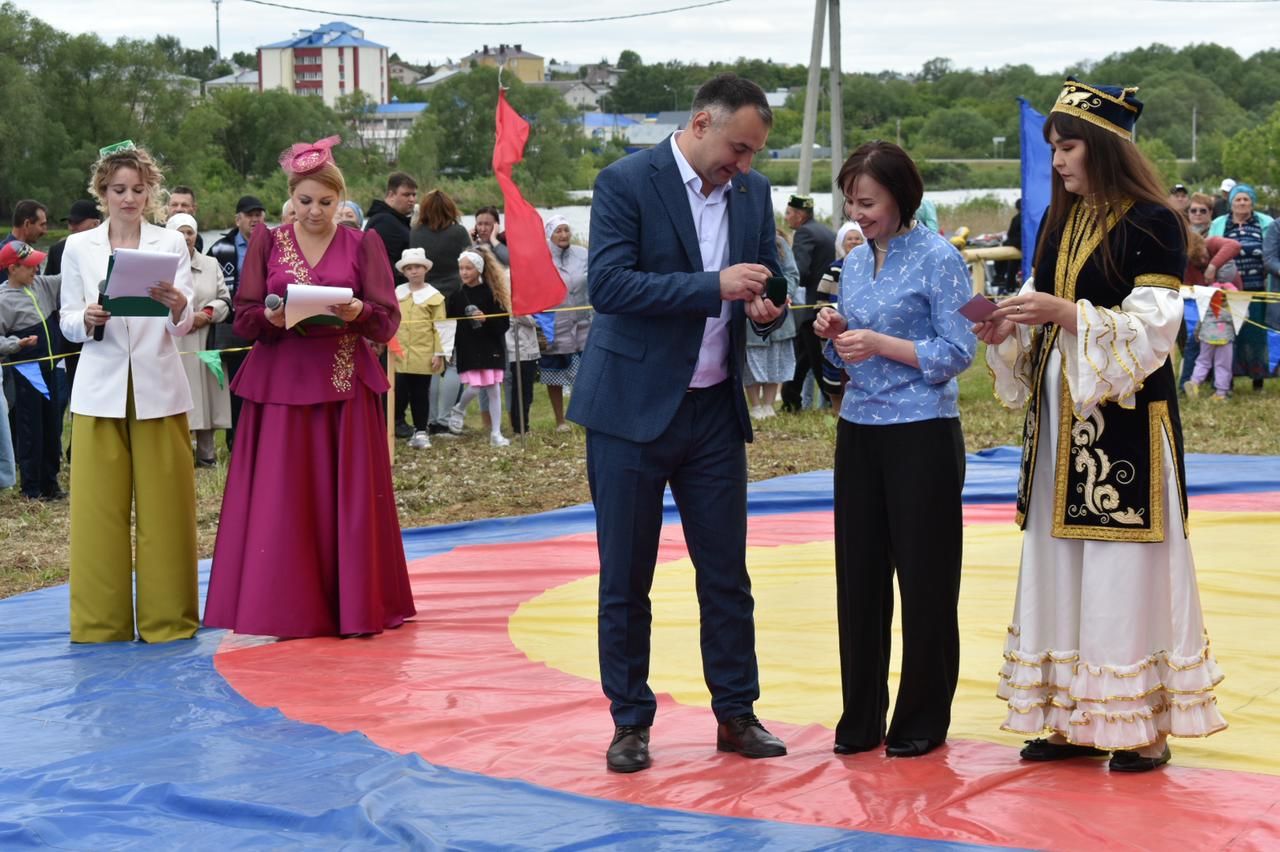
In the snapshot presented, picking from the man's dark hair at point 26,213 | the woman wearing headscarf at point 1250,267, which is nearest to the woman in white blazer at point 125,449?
the man's dark hair at point 26,213

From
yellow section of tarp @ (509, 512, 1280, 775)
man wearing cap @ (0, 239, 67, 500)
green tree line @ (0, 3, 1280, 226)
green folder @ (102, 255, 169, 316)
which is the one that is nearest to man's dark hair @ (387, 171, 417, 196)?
man wearing cap @ (0, 239, 67, 500)

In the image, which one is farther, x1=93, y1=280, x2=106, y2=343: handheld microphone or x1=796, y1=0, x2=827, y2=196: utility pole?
x1=796, y1=0, x2=827, y2=196: utility pole

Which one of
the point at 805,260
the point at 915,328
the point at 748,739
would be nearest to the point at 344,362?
the point at 748,739

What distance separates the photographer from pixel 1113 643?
3.99 metres

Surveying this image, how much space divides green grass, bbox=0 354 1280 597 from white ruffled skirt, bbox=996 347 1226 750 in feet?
16.2

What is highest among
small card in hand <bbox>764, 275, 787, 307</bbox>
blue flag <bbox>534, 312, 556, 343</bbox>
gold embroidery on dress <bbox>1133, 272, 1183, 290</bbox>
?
gold embroidery on dress <bbox>1133, 272, 1183, 290</bbox>

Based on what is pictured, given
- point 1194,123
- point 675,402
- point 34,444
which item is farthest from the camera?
point 1194,123

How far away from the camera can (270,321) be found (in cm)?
586

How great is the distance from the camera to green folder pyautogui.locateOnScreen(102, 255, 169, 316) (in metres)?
5.81

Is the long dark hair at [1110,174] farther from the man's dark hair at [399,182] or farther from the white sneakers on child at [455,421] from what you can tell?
the white sneakers on child at [455,421]

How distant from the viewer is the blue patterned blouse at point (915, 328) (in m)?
4.17

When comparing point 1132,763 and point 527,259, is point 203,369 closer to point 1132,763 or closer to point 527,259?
point 527,259

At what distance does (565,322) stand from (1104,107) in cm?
830

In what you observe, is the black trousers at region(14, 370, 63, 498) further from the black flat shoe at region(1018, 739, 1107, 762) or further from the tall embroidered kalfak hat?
the tall embroidered kalfak hat
